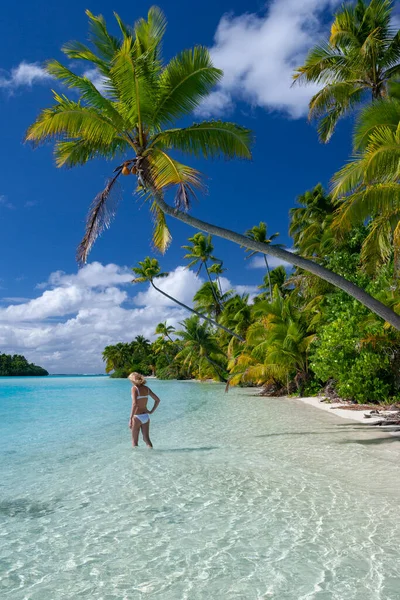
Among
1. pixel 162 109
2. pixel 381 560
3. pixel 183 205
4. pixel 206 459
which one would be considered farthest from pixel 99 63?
pixel 381 560

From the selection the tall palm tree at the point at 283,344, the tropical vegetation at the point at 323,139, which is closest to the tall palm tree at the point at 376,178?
the tropical vegetation at the point at 323,139

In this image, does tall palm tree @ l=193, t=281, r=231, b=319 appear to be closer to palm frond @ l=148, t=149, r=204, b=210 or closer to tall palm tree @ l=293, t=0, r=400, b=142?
tall palm tree @ l=293, t=0, r=400, b=142

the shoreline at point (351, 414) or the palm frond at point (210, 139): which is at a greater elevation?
the palm frond at point (210, 139)

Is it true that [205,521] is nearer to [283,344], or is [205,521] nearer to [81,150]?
[81,150]

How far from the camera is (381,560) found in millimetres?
3754

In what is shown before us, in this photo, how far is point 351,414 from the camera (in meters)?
14.0

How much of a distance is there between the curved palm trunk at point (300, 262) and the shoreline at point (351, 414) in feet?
12.3

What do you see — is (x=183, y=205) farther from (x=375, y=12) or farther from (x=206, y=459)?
(x=375, y=12)

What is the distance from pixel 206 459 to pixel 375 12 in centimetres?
1474

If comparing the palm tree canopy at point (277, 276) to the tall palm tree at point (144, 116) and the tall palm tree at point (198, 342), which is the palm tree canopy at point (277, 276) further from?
the tall palm tree at point (144, 116)

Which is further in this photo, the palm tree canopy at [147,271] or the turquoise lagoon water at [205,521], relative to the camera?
the palm tree canopy at [147,271]

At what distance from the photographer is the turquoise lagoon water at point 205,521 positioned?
3.46 meters

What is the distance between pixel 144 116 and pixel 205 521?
760cm

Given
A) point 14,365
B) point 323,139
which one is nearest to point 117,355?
point 14,365
